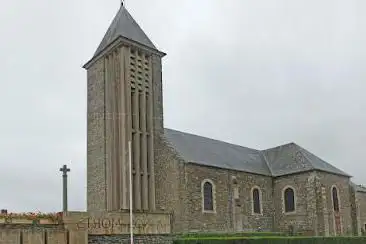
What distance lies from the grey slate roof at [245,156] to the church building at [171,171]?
0.45 ft

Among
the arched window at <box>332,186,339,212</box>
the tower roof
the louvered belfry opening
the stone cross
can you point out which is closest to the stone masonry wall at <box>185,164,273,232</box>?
the louvered belfry opening

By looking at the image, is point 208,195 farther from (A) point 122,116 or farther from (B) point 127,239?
(B) point 127,239

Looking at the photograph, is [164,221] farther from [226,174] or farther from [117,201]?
[226,174]

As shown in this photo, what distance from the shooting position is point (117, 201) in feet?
105

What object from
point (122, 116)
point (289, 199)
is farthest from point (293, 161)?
point (122, 116)

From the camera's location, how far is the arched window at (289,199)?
3884 centimetres

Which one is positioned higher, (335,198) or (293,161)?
(293,161)

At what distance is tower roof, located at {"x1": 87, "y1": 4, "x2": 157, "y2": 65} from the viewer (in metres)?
35.2

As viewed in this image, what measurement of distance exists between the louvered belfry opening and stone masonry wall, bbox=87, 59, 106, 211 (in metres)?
0.83

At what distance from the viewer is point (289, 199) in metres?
39.2

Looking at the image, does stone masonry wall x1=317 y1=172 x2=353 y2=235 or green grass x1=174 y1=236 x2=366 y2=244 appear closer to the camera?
green grass x1=174 y1=236 x2=366 y2=244

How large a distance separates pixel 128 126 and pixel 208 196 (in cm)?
757

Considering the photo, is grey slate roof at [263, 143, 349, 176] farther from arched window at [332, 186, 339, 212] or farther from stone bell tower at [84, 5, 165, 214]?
stone bell tower at [84, 5, 165, 214]

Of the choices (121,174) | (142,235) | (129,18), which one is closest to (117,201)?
(121,174)
